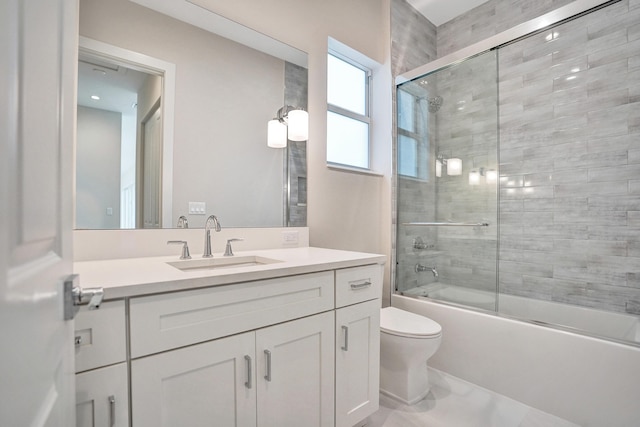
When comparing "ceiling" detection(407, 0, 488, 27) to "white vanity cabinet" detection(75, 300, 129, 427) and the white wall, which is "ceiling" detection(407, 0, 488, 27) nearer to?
the white wall

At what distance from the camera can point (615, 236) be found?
6.80ft

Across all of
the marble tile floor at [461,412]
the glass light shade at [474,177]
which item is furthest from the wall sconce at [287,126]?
the marble tile floor at [461,412]

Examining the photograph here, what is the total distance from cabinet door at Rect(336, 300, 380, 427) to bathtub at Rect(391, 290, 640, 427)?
830 mm

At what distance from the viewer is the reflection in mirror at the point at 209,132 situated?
1315mm

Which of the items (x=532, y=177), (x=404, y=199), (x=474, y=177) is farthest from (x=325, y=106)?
(x=532, y=177)

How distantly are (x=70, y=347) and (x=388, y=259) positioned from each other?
7.05ft

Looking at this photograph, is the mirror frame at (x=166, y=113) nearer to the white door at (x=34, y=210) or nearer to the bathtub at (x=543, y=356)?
Answer: the white door at (x=34, y=210)

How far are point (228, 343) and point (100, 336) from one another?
1.16 feet

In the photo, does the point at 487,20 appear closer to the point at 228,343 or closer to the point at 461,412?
the point at 461,412

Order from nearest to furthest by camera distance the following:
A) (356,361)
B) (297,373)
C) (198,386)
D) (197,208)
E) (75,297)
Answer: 1. (75,297)
2. (198,386)
3. (297,373)
4. (356,361)
5. (197,208)

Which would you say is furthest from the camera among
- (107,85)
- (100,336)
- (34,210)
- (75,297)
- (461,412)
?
(461,412)

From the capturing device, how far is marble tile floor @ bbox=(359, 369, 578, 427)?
1.57m

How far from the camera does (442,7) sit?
2.72 m

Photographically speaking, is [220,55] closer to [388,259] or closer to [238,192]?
[238,192]
